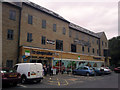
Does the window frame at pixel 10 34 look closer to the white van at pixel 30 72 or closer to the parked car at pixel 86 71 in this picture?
the white van at pixel 30 72

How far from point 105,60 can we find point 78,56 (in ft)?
61.5

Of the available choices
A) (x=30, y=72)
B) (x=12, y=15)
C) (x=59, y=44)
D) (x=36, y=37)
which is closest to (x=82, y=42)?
(x=59, y=44)

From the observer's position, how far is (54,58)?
2306cm

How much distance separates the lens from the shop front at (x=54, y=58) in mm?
19259

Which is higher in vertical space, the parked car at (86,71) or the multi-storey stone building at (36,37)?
the multi-storey stone building at (36,37)

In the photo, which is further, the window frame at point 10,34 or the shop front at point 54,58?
the shop front at point 54,58

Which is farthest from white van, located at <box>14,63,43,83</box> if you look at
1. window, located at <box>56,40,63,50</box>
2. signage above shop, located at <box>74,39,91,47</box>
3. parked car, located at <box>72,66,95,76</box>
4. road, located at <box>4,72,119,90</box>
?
signage above shop, located at <box>74,39,91,47</box>

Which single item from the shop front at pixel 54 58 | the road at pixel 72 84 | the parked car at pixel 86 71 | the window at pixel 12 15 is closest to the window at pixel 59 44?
the shop front at pixel 54 58

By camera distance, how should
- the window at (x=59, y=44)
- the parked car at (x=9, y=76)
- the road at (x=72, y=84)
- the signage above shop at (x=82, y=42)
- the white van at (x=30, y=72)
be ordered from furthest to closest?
the signage above shop at (x=82, y=42), the window at (x=59, y=44), the white van at (x=30, y=72), the road at (x=72, y=84), the parked car at (x=9, y=76)

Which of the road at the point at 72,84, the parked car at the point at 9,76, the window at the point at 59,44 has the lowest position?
the road at the point at 72,84

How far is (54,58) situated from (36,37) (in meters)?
4.88

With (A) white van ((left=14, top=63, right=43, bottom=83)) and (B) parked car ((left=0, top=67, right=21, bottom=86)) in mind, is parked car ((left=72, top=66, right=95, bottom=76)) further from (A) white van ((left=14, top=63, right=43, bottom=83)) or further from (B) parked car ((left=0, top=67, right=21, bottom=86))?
(B) parked car ((left=0, top=67, right=21, bottom=86))

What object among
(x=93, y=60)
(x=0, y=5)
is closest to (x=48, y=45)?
(x=0, y=5)

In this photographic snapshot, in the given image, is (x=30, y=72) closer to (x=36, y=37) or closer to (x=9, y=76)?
(x=9, y=76)
